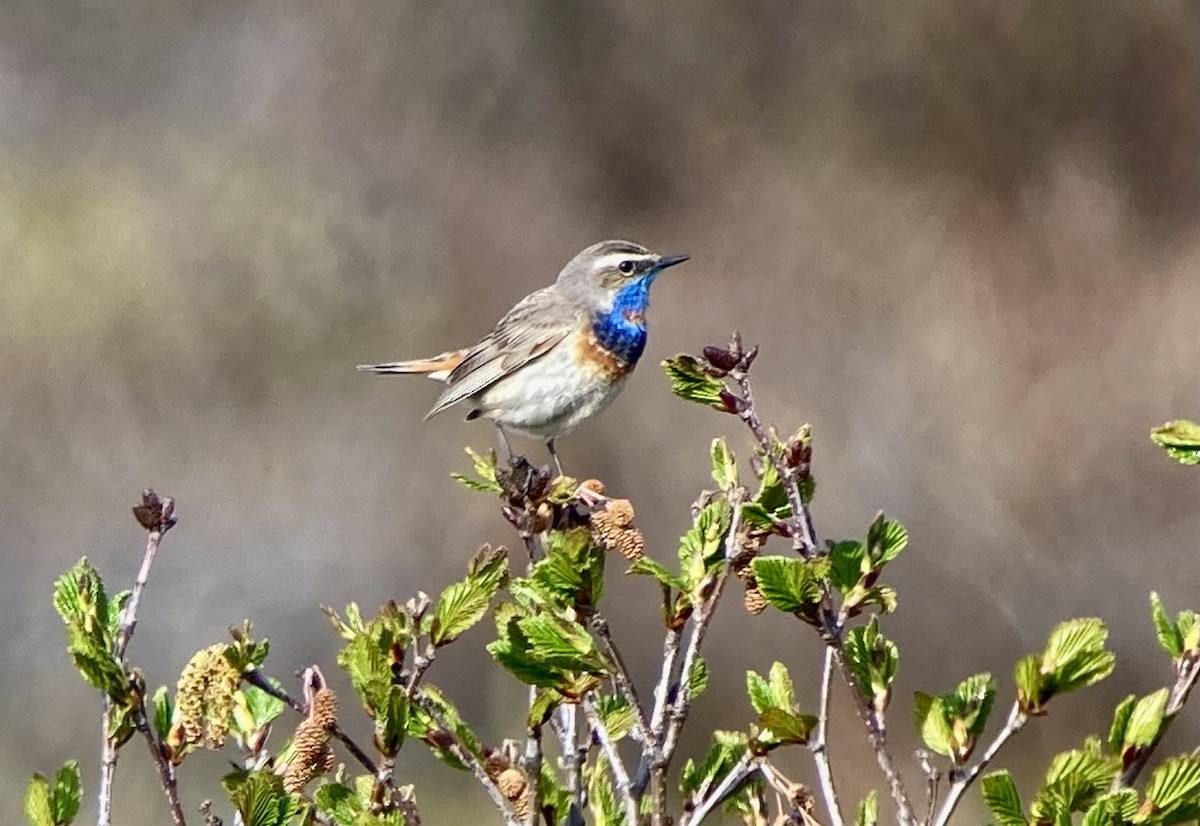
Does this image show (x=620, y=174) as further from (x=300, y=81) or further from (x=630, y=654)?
(x=630, y=654)

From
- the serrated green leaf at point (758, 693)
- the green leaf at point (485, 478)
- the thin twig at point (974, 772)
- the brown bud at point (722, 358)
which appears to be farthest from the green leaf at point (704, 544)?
the green leaf at point (485, 478)

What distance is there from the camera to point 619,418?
26.1 ft

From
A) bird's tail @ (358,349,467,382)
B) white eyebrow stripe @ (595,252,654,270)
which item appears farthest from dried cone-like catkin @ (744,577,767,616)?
bird's tail @ (358,349,467,382)

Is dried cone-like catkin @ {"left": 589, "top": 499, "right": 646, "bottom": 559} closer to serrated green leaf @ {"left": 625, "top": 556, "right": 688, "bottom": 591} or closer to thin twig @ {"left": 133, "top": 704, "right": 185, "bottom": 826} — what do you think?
serrated green leaf @ {"left": 625, "top": 556, "right": 688, "bottom": 591}

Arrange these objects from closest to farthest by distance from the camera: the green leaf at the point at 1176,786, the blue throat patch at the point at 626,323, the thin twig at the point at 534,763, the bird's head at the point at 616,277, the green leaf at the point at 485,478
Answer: the green leaf at the point at 1176,786 → the thin twig at the point at 534,763 → the green leaf at the point at 485,478 → the blue throat patch at the point at 626,323 → the bird's head at the point at 616,277

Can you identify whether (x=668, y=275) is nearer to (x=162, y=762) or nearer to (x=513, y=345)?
(x=513, y=345)

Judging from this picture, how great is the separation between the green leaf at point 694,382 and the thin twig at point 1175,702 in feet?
1.99

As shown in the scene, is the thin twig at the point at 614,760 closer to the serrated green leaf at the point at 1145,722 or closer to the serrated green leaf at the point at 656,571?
the serrated green leaf at the point at 656,571

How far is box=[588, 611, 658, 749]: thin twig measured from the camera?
5.80 ft

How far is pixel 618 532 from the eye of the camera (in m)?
2.04

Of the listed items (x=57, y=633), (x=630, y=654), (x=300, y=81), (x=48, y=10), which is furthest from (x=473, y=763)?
(x=48, y=10)

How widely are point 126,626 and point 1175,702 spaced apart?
3.97 feet

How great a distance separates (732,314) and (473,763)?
21.4ft

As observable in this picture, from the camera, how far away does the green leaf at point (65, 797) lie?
194cm
